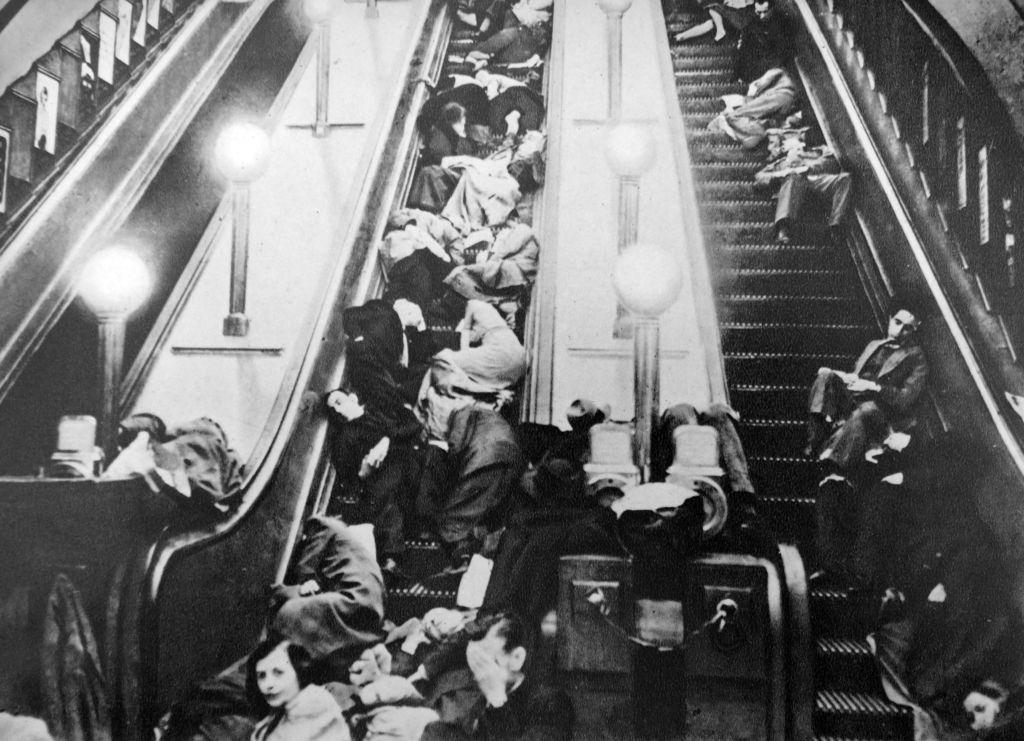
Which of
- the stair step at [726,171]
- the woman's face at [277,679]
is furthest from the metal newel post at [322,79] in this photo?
the woman's face at [277,679]

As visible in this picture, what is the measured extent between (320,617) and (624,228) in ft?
7.54

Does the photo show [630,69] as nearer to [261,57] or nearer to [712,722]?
[261,57]

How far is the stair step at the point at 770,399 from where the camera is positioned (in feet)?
13.6

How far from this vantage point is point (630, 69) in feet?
16.8

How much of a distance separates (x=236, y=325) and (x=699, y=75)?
291 centimetres

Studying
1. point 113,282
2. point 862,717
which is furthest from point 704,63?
point 862,717

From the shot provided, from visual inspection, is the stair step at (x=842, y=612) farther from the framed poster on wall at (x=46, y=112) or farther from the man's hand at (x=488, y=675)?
the framed poster on wall at (x=46, y=112)

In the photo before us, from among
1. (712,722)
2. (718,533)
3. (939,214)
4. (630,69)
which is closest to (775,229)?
(939,214)

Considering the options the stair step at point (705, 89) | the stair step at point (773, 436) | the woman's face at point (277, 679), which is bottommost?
the woman's face at point (277, 679)

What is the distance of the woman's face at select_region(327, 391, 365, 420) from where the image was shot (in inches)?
171

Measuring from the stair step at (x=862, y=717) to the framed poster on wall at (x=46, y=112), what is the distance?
4.32 meters

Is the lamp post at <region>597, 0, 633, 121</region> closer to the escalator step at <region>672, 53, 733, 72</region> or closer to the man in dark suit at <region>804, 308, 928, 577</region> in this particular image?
the escalator step at <region>672, 53, 733, 72</region>

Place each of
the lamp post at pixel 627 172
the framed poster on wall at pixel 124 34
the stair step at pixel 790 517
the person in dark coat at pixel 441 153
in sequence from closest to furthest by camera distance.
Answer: the stair step at pixel 790 517
the lamp post at pixel 627 172
the framed poster on wall at pixel 124 34
the person in dark coat at pixel 441 153

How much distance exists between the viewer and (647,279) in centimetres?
421
